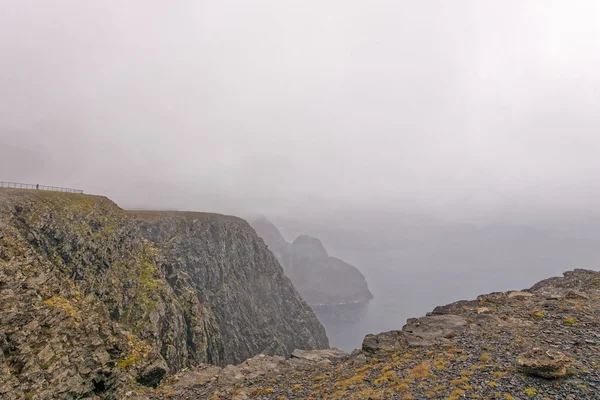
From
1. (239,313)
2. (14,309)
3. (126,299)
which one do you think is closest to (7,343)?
(14,309)

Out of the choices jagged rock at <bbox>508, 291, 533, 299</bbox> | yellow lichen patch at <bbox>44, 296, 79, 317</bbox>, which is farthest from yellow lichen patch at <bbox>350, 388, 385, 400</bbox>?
yellow lichen patch at <bbox>44, 296, 79, 317</bbox>

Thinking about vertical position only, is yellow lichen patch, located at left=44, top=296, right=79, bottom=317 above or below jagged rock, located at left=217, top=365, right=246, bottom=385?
above

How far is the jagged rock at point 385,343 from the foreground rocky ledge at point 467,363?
0.10 m

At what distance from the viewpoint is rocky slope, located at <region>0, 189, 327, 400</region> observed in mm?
29594

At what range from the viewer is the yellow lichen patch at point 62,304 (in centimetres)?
3489

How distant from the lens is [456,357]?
22.5m

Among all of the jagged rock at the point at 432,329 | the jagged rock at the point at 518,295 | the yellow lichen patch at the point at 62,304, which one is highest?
the jagged rock at the point at 518,295

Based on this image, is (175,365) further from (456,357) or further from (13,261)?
(456,357)

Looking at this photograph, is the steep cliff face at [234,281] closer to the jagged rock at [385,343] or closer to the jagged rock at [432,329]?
the jagged rock at [385,343]

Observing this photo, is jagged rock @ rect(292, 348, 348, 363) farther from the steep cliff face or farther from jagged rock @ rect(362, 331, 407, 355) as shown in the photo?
the steep cliff face

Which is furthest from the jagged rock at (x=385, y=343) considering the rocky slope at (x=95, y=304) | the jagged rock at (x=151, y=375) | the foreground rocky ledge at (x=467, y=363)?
the rocky slope at (x=95, y=304)

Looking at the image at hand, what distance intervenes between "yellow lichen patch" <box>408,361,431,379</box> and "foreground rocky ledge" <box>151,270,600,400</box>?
73 millimetres

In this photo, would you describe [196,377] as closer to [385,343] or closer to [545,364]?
[385,343]

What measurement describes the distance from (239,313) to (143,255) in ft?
250
